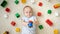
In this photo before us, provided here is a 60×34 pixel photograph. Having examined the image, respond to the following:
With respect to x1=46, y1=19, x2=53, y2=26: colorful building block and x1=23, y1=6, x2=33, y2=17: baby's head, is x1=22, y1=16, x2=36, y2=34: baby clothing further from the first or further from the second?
x1=46, y1=19, x2=53, y2=26: colorful building block

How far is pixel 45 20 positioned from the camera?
5.65 ft

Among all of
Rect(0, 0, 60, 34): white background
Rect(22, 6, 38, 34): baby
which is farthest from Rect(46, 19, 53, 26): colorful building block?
Rect(22, 6, 38, 34): baby

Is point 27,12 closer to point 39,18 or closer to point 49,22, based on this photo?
point 39,18

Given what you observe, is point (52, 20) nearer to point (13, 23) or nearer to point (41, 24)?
point (41, 24)

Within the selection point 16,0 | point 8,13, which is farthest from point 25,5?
point 8,13

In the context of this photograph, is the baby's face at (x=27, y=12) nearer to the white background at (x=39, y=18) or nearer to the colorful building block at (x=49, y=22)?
the white background at (x=39, y=18)

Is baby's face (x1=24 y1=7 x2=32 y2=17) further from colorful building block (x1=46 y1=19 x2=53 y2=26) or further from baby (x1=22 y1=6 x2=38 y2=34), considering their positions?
colorful building block (x1=46 y1=19 x2=53 y2=26)

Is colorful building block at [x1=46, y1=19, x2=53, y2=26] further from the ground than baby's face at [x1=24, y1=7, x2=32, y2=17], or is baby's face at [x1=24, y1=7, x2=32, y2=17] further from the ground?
baby's face at [x1=24, y1=7, x2=32, y2=17]

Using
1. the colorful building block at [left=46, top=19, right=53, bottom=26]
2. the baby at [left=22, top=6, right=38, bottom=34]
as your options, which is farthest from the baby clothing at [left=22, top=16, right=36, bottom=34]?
the colorful building block at [left=46, top=19, right=53, bottom=26]

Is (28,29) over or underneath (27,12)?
underneath

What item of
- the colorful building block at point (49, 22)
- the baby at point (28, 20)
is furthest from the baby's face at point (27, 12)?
the colorful building block at point (49, 22)

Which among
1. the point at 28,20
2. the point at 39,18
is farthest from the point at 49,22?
the point at 28,20

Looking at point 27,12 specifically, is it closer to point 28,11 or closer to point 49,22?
point 28,11

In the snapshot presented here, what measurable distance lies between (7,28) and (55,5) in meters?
0.66
